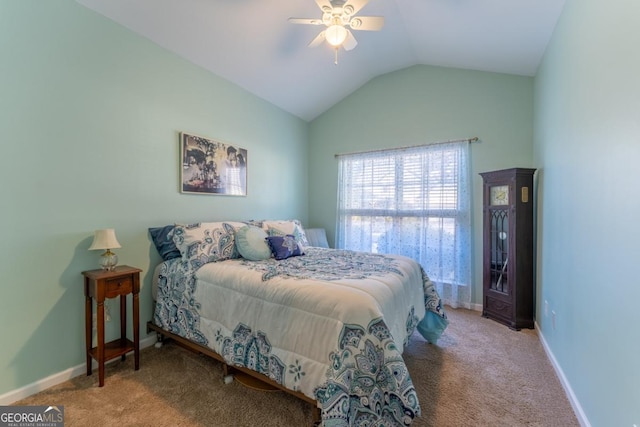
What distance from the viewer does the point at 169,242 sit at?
2459 mm

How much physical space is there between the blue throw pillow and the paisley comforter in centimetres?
10

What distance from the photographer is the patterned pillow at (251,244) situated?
2.47 m

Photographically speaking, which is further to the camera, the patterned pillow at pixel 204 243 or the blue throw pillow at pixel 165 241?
the blue throw pillow at pixel 165 241

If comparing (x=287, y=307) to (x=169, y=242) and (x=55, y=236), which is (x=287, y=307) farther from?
(x=55, y=236)

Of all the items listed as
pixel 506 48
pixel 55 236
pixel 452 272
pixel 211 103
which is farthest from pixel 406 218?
pixel 55 236

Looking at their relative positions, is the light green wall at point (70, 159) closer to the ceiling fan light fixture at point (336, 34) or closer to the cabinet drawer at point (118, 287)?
the cabinet drawer at point (118, 287)

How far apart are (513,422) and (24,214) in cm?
330

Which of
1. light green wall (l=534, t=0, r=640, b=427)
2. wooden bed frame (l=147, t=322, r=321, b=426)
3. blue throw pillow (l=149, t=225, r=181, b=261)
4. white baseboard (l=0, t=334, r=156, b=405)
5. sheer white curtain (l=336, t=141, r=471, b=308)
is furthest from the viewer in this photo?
sheer white curtain (l=336, t=141, r=471, b=308)

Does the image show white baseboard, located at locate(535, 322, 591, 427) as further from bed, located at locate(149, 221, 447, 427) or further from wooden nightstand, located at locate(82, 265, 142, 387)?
wooden nightstand, located at locate(82, 265, 142, 387)

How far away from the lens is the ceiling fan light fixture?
1.99 metres

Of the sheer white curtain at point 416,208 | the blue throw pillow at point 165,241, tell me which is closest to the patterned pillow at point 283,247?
the blue throw pillow at point 165,241

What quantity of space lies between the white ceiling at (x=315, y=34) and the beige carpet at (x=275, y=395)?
9.11 ft

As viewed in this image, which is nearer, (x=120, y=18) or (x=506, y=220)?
(x=120, y=18)

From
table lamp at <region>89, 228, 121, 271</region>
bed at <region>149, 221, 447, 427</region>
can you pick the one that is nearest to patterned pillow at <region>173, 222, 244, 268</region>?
bed at <region>149, 221, 447, 427</region>
